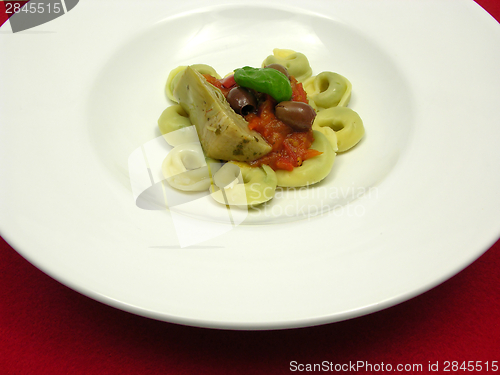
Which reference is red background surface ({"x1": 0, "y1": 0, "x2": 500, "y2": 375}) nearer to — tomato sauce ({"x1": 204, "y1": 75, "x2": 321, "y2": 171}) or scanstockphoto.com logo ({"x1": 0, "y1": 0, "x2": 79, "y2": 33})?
tomato sauce ({"x1": 204, "y1": 75, "x2": 321, "y2": 171})

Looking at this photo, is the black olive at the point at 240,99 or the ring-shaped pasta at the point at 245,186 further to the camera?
the black olive at the point at 240,99

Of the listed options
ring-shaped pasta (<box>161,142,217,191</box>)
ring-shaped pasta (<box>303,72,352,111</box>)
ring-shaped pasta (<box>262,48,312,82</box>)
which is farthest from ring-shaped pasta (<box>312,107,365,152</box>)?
ring-shaped pasta (<box>161,142,217,191</box>)

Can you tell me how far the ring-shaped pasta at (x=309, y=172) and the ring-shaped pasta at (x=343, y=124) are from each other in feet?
0.68

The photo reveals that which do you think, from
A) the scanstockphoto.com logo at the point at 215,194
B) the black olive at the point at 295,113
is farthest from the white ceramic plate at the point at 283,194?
the black olive at the point at 295,113

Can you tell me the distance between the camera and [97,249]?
1788mm

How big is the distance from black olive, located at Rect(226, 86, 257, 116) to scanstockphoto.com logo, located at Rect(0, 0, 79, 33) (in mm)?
1666

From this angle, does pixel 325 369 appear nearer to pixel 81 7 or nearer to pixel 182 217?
pixel 182 217

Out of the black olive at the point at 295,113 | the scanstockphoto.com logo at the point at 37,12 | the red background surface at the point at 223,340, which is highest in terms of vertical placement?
the scanstockphoto.com logo at the point at 37,12

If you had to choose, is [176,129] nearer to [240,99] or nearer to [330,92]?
[240,99]

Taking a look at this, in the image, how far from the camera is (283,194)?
98.7 inches

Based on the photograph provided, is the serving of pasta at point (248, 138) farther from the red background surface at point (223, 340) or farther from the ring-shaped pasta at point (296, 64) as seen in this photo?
the red background surface at point (223, 340)

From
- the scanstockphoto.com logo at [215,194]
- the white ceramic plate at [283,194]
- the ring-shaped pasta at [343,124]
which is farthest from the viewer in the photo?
the ring-shaped pasta at [343,124]

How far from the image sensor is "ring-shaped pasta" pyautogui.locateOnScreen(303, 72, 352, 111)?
2898 millimetres

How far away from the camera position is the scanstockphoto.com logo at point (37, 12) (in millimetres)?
3055
